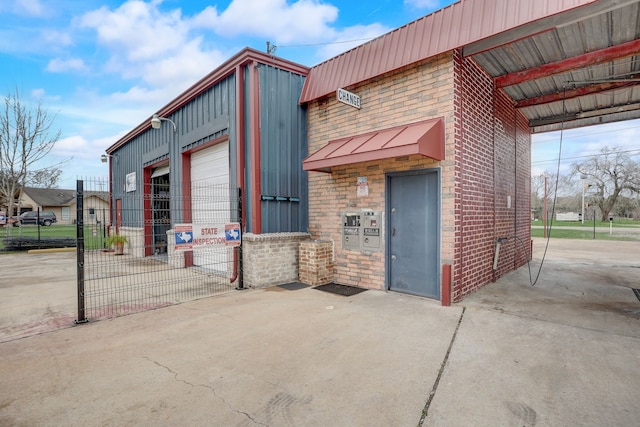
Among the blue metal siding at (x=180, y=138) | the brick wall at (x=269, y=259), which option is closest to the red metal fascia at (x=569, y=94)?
the brick wall at (x=269, y=259)

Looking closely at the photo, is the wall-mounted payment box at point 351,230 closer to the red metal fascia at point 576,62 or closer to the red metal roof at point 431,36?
the red metal roof at point 431,36

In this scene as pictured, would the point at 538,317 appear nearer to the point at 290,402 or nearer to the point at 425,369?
the point at 425,369

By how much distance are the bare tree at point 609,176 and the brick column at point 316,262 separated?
49237mm

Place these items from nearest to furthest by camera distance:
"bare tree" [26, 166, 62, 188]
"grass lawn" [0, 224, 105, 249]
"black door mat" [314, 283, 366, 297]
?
"black door mat" [314, 283, 366, 297] < "grass lawn" [0, 224, 105, 249] < "bare tree" [26, 166, 62, 188]

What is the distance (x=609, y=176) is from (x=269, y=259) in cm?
5638

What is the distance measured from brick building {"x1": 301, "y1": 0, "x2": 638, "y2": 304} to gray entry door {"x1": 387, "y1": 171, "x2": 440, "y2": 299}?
19 mm

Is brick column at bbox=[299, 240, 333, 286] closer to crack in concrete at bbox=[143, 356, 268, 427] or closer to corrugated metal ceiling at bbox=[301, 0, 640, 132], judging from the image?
corrugated metal ceiling at bbox=[301, 0, 640, 132]

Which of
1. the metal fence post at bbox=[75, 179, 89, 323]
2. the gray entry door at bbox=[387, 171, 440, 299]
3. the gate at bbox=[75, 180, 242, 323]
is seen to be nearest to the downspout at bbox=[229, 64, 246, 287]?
the gate at bbox=[75, 180, 242, 323]

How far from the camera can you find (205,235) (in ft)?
19.2

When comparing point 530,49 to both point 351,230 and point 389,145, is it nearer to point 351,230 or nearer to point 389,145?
point 389,145

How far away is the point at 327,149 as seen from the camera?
6.45m

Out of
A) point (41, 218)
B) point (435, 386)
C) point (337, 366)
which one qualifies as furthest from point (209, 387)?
point (41, 218)

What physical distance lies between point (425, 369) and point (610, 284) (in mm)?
6109

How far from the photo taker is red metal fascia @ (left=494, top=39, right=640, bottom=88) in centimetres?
486
